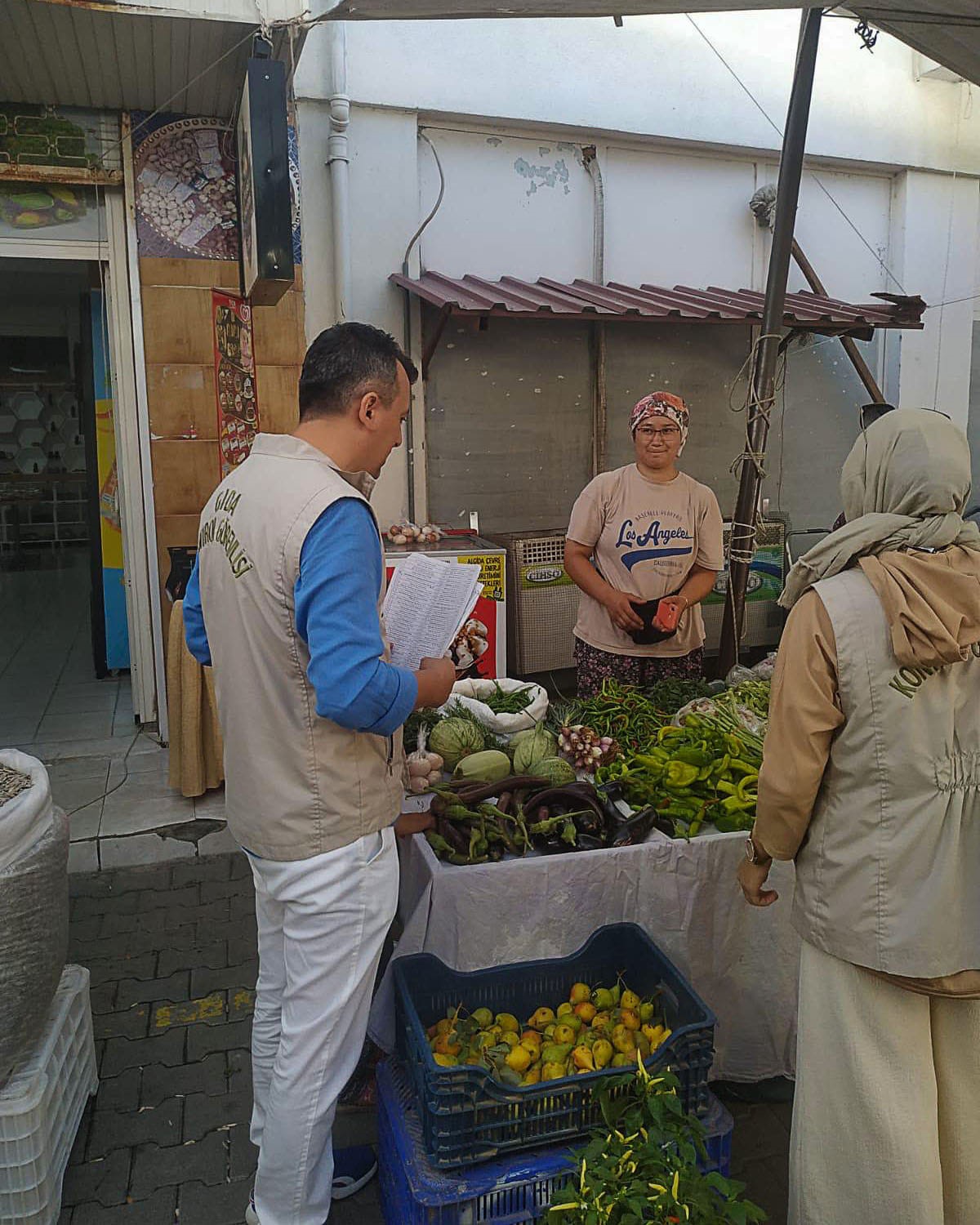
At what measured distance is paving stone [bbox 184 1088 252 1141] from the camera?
113 inches

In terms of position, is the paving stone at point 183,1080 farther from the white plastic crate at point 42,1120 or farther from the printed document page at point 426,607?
the printed document page at point 426,607

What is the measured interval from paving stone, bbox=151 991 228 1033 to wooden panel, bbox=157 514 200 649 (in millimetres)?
2822

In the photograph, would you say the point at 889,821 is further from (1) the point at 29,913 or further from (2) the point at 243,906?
(2) the point at 243,906

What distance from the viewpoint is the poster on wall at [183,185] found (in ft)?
18.1

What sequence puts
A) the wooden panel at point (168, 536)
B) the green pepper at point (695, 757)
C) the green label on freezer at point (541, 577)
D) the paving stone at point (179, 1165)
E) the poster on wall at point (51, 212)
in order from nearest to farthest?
1. the paving stone at point (179, 1165)
2. the green pepper at point (695, 757)
3. the poster on wall at point (51, 212)
4. the wooden panel at point (168, 536)
5. the green label on freezer at point (541, 577)

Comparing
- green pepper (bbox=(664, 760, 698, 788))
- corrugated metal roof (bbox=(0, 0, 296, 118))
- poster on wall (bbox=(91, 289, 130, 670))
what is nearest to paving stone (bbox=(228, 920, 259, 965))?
green pepper (bbox=(664, 760, 698, 788))

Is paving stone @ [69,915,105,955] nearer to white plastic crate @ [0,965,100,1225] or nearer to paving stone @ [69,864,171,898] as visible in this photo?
paving stone @ [69,864,171,898]

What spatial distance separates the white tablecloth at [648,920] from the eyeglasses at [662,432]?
193 cm

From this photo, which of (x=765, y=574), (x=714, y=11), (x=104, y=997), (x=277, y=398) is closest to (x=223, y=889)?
(x=104, y=997)

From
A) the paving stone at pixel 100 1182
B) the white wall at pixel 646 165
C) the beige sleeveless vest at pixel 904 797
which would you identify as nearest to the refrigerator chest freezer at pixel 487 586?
the white wall at pixel 646 165

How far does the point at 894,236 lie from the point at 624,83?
2.67m

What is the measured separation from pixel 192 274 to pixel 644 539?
10.5ft

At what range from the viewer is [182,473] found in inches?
226

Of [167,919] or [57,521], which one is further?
[57,521]
